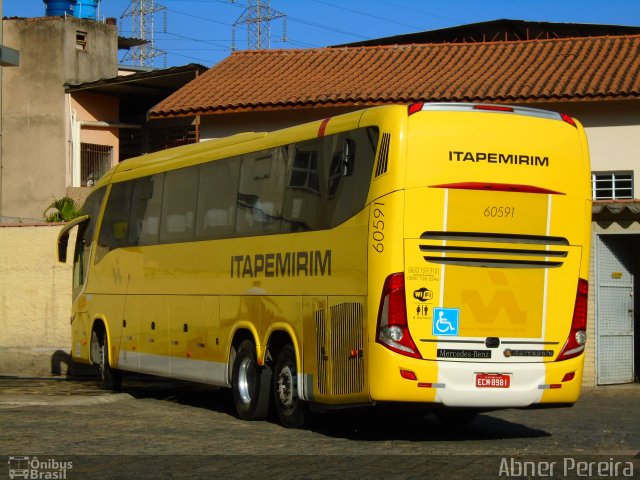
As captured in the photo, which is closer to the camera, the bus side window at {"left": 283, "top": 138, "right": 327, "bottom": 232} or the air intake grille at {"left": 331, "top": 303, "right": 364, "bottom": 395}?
the air intake grille at {"left": 331, "top": 303, "right": 364, "bottom": 395}

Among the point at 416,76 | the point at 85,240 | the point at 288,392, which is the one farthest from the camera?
the point at 416,76

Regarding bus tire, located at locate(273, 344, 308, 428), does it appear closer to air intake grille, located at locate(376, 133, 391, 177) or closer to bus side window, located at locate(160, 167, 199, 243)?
air intake grille, located at locate(376, 133, 391, 177)

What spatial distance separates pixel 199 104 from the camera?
28297 mm

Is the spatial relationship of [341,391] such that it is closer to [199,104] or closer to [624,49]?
[199,104]

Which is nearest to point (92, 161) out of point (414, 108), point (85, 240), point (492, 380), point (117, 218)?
point (85, 240)

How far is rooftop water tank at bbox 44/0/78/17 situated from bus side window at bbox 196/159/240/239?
27314 mm

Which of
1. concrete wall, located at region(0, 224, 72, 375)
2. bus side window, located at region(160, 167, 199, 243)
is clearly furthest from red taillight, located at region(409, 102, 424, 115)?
concrete wall, located at region(0, 224, 72, 375)

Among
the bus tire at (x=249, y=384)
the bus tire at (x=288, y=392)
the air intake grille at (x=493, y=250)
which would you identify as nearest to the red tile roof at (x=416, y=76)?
the bus tire at (x=249, y=384)

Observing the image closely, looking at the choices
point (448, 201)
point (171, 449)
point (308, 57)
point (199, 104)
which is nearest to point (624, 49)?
point (308, 57)

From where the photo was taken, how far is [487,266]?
12.7 meters

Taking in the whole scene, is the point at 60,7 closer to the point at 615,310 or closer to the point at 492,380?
the point at 615,310

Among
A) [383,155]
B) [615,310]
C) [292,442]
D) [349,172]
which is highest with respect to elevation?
[383,155]

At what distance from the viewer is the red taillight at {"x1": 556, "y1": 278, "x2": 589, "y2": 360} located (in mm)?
13156

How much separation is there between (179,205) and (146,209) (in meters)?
A: 1.39
